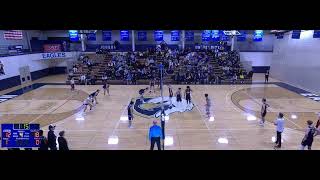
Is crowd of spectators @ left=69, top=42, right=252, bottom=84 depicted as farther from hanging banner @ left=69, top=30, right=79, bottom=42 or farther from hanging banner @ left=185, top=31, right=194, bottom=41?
hanging banner @ left=185, top=31, right=194, bottom=41

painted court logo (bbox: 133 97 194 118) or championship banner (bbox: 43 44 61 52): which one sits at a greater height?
championship banner (bbox: 43 44 61 52)

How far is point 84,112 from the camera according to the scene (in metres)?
15.1

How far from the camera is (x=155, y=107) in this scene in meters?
16.1

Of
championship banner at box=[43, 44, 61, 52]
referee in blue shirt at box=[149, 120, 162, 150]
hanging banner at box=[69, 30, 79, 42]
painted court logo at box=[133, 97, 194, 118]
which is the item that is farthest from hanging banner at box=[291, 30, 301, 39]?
championship banner at box=[43, 44, 61, 52]

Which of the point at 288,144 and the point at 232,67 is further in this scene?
the point at 232,67

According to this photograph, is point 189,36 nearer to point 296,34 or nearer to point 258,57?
point 258,57

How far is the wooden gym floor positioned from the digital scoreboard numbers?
2.68 meters

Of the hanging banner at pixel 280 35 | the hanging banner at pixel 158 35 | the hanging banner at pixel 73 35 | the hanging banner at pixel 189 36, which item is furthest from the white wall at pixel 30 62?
the hanging banner at pixel 280 35

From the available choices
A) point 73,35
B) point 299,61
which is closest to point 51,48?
point 73,35

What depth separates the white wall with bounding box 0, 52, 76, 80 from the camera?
22.1 m

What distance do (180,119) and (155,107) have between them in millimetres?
2689
